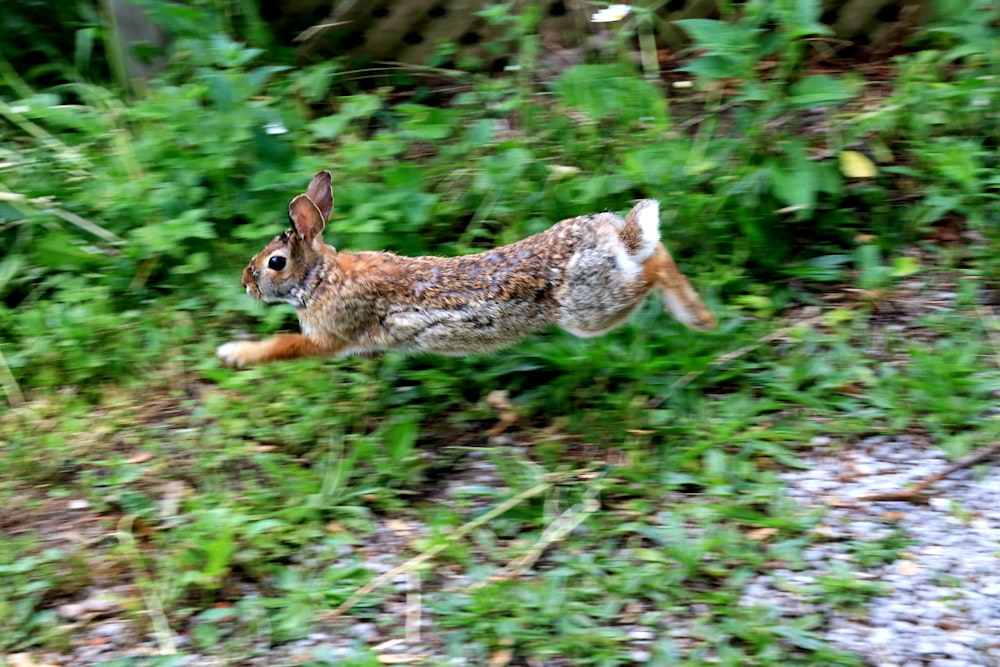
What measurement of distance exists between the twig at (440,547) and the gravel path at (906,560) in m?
0.86

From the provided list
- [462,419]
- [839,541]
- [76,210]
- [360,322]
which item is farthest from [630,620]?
[76,210]

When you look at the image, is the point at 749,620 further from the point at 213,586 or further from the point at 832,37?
the point at 832,37

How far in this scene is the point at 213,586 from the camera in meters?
3.74

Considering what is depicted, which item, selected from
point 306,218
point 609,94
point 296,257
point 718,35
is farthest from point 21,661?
point 718,35

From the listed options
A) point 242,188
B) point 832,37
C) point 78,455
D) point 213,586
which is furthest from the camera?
point 832,37

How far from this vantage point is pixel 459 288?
4.46m

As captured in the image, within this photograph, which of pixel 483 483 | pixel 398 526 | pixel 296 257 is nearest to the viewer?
pixel 398 526

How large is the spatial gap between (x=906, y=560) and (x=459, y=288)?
1.94m

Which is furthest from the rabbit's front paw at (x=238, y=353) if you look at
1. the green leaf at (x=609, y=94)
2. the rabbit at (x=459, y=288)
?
the green leaf at (x=609, y=94)

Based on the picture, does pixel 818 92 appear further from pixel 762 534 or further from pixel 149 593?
pixel 149 593

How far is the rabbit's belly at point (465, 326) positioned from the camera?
4.40m

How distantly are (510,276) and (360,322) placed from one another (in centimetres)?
66

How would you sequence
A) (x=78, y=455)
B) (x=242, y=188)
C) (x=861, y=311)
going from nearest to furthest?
1. (x=78, y=455)
2. (x=861, y=311)
3. (x=242, y=188)

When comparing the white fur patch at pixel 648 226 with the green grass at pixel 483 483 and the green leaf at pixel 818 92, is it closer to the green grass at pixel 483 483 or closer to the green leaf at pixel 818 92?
the green grass at pixel 483 483
